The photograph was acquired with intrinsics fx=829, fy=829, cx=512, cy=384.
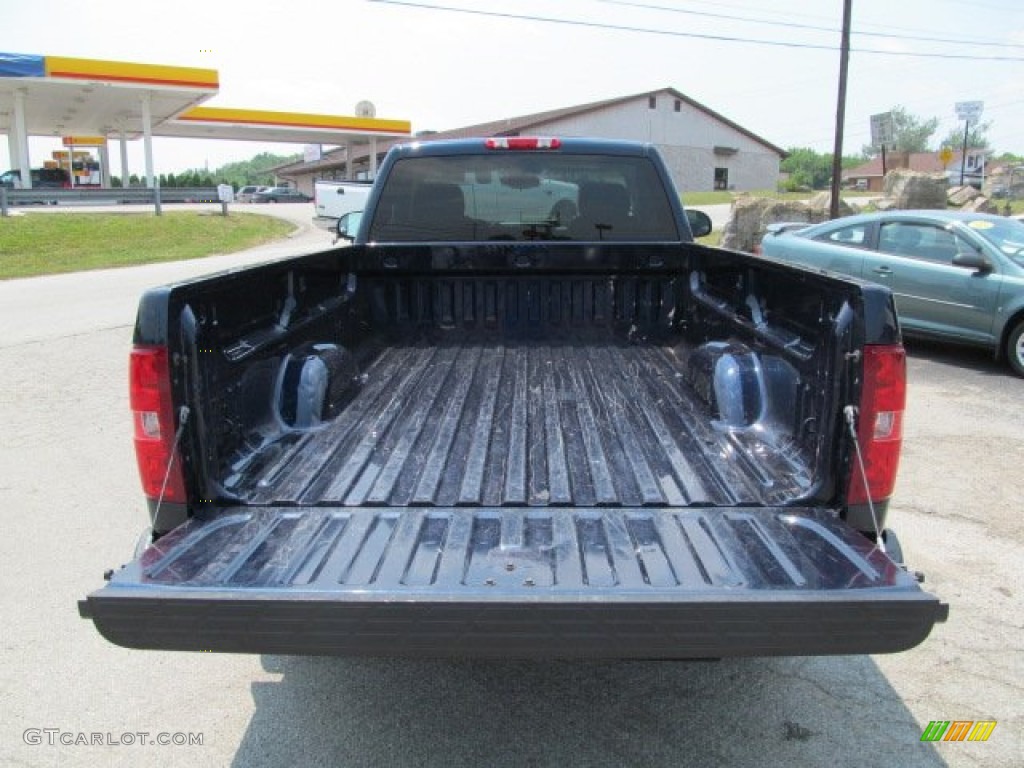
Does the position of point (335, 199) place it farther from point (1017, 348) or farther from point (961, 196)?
point (1017, 348)

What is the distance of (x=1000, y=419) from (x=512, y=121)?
5576 centimetres

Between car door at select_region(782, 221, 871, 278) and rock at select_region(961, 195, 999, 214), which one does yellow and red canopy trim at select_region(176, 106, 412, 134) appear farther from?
car door at select_region(782, 221, 871, 278)

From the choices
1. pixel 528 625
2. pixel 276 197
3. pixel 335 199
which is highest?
pixel 276 197

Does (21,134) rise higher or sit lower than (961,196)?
higher

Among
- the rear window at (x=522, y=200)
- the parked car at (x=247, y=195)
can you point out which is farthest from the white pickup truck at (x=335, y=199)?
the parked car at (x=247, y=195)

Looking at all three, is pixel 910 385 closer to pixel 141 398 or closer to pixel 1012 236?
pixel 1012 236

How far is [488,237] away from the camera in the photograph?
489 cm

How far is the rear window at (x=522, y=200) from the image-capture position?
15.9ft

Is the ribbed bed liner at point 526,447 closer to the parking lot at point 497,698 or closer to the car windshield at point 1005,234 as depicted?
the parking lot at point 497,698

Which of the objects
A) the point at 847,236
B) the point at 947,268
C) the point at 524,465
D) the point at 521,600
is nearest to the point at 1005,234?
the point at 947,268

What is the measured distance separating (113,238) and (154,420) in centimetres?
2411

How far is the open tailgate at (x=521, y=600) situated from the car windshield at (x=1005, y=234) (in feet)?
25.3

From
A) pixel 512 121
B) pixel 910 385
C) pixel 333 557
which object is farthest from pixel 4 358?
pixel 512 121

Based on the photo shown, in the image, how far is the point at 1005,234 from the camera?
29.2 ft
